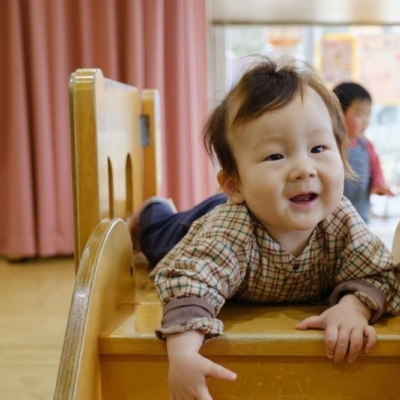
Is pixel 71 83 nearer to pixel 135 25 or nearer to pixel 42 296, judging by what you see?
pixel 42 296

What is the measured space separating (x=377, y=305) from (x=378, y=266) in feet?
0.17

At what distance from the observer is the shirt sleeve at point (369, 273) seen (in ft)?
2.35

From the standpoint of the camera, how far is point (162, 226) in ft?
3.80

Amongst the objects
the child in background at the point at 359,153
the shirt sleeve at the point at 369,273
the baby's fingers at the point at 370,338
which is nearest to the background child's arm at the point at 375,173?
the child in background at the point at 359,153

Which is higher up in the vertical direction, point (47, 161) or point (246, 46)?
point (246, 46)

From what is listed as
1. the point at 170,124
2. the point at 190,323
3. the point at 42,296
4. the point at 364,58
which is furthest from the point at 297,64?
the point at 364,58

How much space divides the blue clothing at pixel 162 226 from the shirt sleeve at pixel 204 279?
0.36m

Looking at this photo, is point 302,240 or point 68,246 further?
point 68,246

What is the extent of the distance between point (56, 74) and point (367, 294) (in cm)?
152

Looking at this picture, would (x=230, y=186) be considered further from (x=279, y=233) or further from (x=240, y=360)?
(x=240, y=360)

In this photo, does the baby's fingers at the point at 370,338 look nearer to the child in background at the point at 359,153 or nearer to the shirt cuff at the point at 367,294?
the shirt cuff at the point at 367,294

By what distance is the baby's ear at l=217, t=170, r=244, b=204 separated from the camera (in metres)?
0.77

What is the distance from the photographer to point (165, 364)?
678mm

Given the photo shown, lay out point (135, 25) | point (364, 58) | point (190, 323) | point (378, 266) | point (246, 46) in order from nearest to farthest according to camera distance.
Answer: point (190, 323), point (378, 266), point (135, 25), point (246, 46), point (364, 58)
